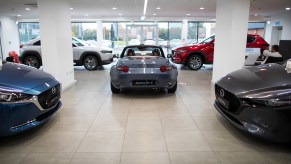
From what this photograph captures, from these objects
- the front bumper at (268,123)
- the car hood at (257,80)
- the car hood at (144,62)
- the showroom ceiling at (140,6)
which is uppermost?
the showroom ceiling at (140,6)

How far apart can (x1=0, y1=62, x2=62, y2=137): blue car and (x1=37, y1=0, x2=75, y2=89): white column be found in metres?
2.05

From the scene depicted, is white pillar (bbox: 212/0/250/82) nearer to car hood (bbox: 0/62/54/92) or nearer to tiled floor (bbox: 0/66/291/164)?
tiled floor (bbox: 0/66/291/164)

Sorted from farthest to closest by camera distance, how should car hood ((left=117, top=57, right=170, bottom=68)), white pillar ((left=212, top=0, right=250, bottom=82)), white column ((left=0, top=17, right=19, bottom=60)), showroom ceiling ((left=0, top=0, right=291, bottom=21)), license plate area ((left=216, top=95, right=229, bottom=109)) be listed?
white column ((left=0, top=17, right=19, bottom=60)), showroom ceiling ((left=0, top=0, right=291, bottom=21)), white pillar ((left=212, top=0, right=250, bottom=82)), car hood ((left=117, top=57, right=170, bottom=68)), license plate area ((left=216, top=95, right=229, bottom=109))

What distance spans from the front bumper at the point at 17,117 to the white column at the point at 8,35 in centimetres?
1474

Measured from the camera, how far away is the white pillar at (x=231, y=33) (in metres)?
5.82

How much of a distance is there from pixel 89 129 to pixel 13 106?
1138 mm

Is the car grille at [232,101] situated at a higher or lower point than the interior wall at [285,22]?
lower

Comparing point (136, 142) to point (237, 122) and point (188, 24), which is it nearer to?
point (237, 122)

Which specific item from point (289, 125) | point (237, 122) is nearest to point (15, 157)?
point (237, 122)

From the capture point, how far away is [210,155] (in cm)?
279

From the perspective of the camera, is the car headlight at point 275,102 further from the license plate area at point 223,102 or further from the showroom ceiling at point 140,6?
the showroom ceiling at point 140,6

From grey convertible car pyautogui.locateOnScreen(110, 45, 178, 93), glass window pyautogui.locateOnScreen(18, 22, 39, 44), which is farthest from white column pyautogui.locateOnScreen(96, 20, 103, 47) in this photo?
grey convertible car pyautogui.locateOnScreen(110, 45, 178, 93)

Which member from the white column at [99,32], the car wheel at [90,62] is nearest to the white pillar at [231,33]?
the car wheel at [90,62]

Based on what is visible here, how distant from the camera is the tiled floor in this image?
2738 millimetres
